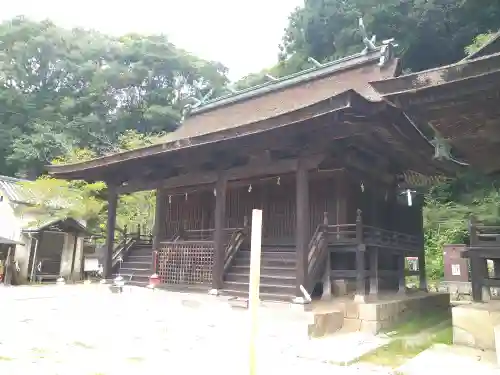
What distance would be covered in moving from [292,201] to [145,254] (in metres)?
4.59

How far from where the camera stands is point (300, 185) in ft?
24.8

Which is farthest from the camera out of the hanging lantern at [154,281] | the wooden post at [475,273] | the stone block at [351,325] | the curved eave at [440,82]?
the hanging lantern at [154,281]

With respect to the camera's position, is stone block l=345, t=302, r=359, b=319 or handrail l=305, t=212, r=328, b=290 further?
handrail l=305, t=212, r=328, b=290

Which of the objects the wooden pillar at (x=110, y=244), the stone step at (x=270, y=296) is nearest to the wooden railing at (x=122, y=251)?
the wooden pillar at (x=110, y=244)

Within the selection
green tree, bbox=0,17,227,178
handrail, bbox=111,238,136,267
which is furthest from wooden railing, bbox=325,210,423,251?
green tree, bbox=0,17,227,178

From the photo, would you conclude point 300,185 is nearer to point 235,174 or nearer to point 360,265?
point 235,174

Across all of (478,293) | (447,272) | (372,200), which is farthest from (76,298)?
(447,272)

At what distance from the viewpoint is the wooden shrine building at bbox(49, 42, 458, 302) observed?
733 cm

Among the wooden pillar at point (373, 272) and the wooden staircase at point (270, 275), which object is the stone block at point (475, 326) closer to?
the wooden pillar at point (373, 272)

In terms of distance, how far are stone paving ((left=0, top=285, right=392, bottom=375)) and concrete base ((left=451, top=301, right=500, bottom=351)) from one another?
1394 mm

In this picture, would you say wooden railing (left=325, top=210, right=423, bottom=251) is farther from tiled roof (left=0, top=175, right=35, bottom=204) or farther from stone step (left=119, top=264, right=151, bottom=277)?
tiled roof (left=0, top=175, right=35, bottom=204)

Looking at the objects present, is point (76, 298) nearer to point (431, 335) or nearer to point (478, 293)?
point (431, 335)

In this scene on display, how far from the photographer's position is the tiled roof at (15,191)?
1838 centimetres

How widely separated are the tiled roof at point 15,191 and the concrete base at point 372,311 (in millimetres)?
15805
